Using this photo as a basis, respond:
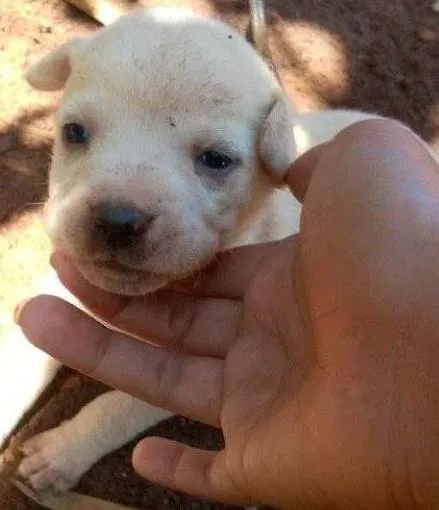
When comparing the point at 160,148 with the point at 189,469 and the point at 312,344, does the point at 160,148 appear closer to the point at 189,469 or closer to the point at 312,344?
the point at 312,344

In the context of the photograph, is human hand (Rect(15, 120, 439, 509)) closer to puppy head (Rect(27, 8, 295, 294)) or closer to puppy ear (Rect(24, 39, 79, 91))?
puppy head (Rect(27, 8, 295, 294))

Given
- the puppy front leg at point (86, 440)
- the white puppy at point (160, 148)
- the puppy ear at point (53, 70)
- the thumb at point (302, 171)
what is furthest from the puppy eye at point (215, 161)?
the puppy front leg at point (86, 440)

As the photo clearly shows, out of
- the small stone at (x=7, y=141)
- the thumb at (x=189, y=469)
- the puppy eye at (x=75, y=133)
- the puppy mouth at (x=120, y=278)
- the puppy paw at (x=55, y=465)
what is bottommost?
the puppy paw at (x=55, y=465)

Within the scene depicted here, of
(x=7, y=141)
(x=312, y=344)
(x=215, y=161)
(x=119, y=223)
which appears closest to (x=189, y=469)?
(x=312, y=344)

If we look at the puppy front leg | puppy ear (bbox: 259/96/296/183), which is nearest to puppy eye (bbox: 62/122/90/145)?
puppy ear (bbox: 259/96/296/183)

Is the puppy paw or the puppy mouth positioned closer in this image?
the puppy mouth

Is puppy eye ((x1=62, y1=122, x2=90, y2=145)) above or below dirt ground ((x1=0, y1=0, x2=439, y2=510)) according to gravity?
above

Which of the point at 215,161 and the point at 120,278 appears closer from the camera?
the point at 120,278

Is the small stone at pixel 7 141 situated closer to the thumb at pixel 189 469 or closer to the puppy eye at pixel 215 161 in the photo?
the puppy eye at pixel 215 161

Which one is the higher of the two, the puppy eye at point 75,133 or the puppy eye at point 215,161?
the puppy eye at point 215,161
